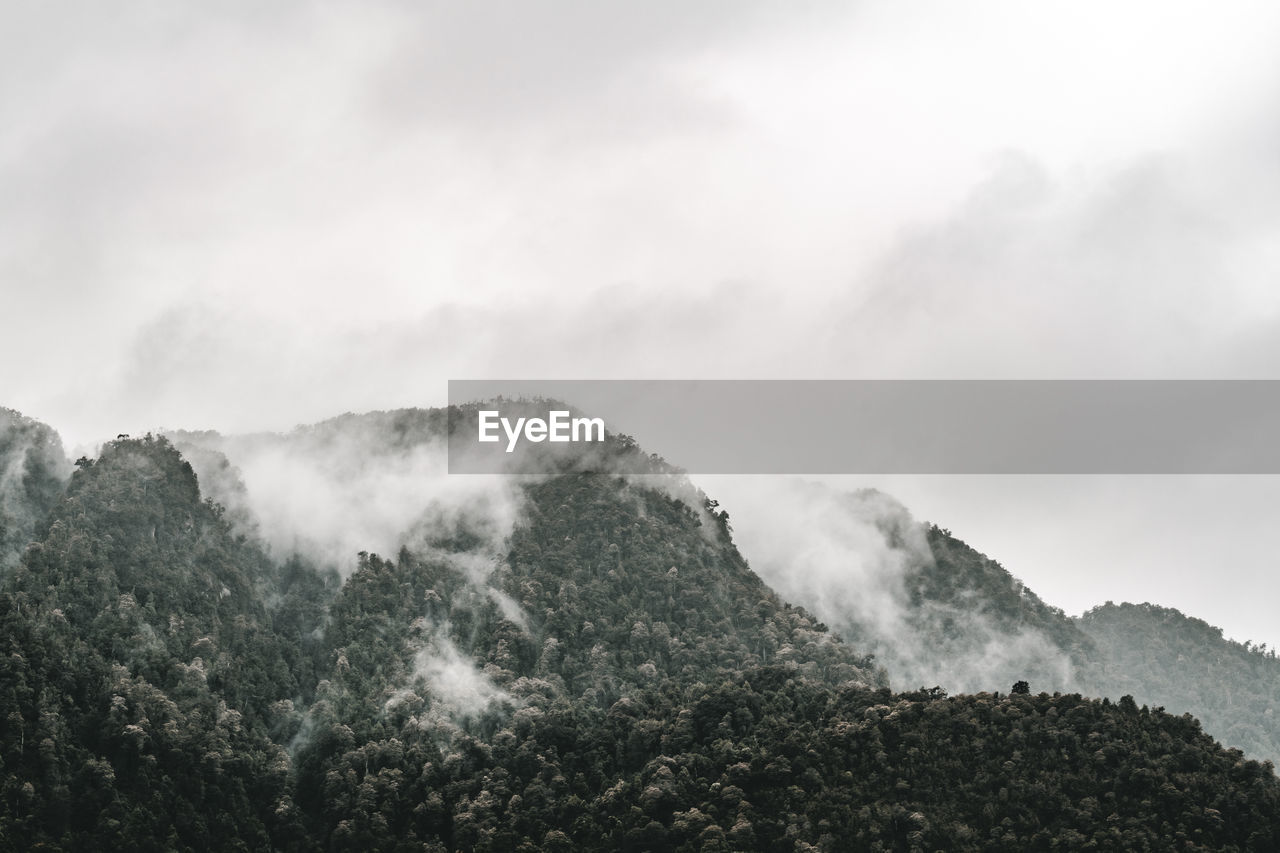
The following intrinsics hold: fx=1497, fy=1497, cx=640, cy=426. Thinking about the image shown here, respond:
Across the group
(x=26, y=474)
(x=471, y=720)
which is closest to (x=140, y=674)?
(x=471, y=720)

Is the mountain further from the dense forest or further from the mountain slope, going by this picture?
the mountain slope

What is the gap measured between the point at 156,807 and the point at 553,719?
137ft

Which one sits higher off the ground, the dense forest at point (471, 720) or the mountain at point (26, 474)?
the mountain at point (26, 474)

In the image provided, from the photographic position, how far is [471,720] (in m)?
162

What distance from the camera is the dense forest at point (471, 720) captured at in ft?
444

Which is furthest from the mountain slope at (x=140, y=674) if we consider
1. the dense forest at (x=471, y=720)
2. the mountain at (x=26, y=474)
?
the mountain at (x=26, y=474)

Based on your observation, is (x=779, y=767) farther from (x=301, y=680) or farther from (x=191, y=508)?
(x=191, y=508)

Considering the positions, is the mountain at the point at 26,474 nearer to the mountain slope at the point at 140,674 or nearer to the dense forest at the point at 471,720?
the dense forest at the point at 471,720

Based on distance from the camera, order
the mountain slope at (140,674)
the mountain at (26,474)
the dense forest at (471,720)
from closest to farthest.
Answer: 1. the dense forest at (471,720)
2. the mountain slope at (140,674)
3. the mountain at (26,474)

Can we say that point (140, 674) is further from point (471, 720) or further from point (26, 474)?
point (26, 474)

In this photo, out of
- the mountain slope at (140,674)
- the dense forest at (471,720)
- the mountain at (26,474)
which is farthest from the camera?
the mountain at (26,474)

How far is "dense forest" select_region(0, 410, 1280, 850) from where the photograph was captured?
135 metres

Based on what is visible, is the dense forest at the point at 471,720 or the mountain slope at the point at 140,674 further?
the mountain slope at the point at 140,674

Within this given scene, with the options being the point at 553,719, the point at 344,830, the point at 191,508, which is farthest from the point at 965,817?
the point at 191,508
